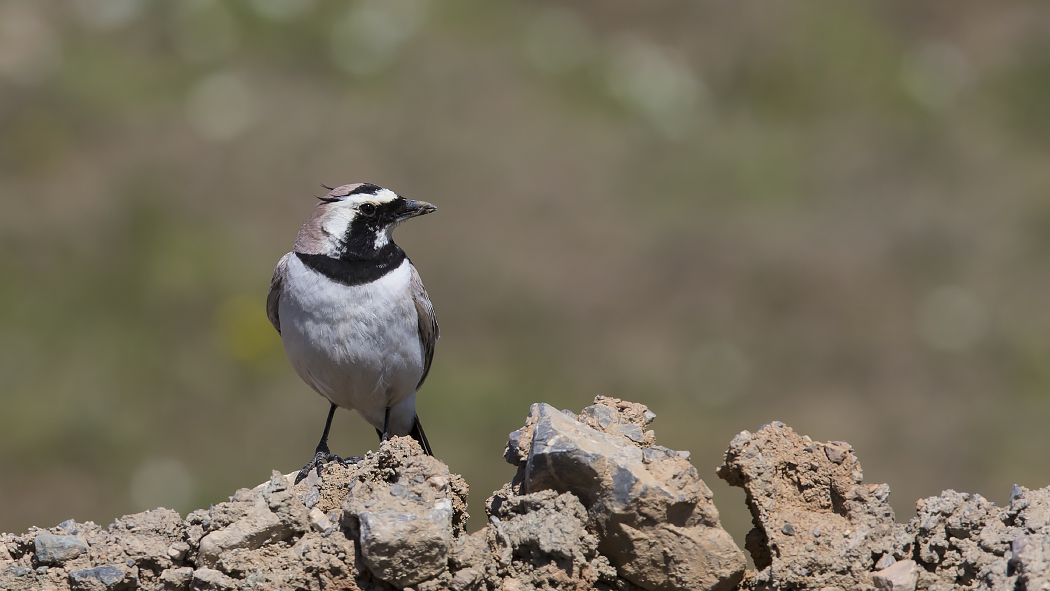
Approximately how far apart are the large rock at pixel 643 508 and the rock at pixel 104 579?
1.88 m

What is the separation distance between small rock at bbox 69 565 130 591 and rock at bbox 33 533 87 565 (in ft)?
0.47

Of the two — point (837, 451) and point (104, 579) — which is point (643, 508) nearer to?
point (837, 451)

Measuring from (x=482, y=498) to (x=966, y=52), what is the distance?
607 inches

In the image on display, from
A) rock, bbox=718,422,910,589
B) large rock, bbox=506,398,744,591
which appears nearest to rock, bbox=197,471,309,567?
large rock, bbox=506,398,744,591

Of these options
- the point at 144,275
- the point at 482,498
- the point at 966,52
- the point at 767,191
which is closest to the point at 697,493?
the point at 482,498

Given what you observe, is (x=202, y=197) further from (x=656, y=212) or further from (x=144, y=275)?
(x=656, y=212)

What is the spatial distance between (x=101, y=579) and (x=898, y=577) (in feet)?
11.5

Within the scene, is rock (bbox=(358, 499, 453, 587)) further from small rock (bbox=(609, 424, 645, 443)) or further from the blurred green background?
the blurred green background

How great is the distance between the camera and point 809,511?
449cm

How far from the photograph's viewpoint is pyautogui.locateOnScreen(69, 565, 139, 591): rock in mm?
4312

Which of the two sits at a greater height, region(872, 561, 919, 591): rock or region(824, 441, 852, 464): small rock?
region(824, 441, 852, 464): small rock

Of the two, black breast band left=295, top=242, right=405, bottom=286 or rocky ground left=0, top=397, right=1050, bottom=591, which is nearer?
rocky ground left=0, top=397, right=1050, bottom=591

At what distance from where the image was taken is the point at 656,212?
16438mm

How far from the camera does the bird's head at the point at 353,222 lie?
19.6 ft
